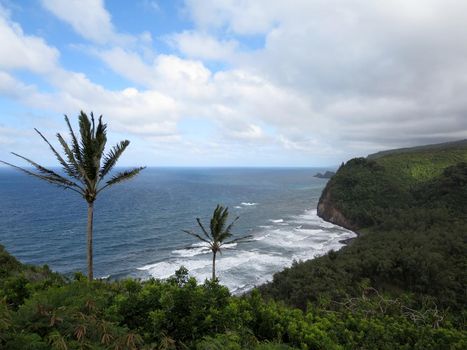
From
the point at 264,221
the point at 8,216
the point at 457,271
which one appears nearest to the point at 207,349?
the point at 457,271

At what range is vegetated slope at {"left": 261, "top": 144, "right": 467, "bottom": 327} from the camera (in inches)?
1359

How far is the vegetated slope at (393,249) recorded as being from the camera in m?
34.5

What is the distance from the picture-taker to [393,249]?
46.4 metres

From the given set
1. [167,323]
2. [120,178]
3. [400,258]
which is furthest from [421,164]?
[167,323]

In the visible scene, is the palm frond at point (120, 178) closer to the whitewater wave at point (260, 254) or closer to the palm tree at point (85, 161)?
the palm tree at point (85, 161)

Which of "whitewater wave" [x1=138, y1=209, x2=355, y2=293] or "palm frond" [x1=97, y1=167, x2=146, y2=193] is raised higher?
"palm frond" [x1=97, y1=167, x2=146, y2=193]

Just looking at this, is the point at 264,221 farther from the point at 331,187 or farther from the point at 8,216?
the point at 8,216

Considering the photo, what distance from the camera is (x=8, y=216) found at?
8106 centimetres

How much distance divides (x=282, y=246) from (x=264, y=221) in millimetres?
22698

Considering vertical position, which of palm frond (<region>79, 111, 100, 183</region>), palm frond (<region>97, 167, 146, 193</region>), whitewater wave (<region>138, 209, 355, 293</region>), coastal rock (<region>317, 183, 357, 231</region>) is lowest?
whitewater wave (<region>138, 209, 355, 293</region>)

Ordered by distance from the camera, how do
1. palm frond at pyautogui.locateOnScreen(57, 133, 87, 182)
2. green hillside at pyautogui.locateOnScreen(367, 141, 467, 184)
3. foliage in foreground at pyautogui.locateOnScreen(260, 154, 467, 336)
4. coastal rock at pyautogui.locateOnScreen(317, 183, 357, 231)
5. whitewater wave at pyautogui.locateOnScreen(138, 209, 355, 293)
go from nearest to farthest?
1. palm frond at pyautogui.locateOnScreen(57, 133, 87, 182)
2. foliage in foreground at pyautogui.locateOnScreen(260, 154, 467, 336)
3. whitewater wave at pyautogui.locateOnScreen(138, 209, 355, 293)
4. coastal rock at pyautogui.locateOnScreen(317, 183, 357, 231)
5. green hillside at pyautogui.locateOnScreen(367, 141, 467, 184)

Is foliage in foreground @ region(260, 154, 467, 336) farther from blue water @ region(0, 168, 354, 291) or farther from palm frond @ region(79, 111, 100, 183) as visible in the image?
palm frond @ region(79, 111, 100, 183)

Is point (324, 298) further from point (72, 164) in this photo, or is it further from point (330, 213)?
point (330, 213)

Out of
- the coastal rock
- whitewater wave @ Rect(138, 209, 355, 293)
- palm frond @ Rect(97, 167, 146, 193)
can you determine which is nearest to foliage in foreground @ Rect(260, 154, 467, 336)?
the coastal rock
